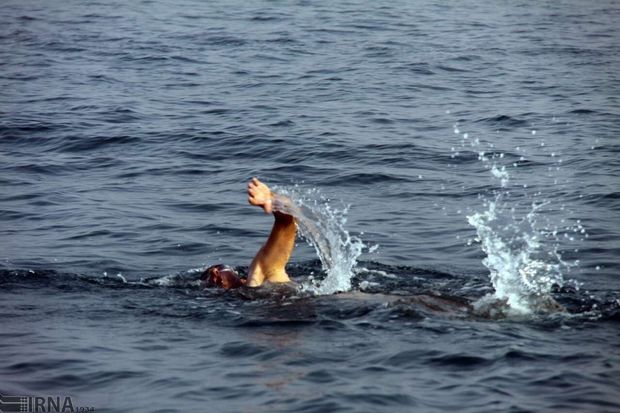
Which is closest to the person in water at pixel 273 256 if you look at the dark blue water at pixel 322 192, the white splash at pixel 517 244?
the dark blue water at pixel 322 192

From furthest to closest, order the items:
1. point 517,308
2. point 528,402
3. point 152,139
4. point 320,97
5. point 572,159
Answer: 1. point 320,97
2. point 152,139
3. point 572,159
4. point 517,308
5. point 528,402

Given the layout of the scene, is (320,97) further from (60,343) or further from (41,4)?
(41,4)

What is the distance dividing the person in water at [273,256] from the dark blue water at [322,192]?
7.1 inches

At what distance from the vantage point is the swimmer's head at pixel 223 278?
10695mm

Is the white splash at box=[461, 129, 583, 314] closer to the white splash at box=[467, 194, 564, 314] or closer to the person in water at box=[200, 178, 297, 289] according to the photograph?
the white splash at box=[467, 194, 564, 314]

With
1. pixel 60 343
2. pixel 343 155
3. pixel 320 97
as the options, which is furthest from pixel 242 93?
pixel 60 343

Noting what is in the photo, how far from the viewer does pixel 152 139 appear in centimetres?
1777

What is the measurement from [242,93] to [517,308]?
11.7m

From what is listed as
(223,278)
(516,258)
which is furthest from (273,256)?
(516,258)

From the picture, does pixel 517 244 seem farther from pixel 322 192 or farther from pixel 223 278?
pixel 223 278

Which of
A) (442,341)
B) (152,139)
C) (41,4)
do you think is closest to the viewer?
(442,341)

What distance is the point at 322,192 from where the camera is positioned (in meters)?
14.7

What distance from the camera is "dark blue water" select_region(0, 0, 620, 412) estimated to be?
862 centimetres

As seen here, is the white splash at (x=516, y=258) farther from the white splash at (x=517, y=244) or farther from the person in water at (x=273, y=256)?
the person in water at (x=273, y=256)
